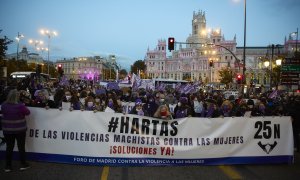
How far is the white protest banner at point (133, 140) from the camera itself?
8117mm

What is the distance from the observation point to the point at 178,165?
8289 millimetres

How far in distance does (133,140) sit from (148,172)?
0.99m

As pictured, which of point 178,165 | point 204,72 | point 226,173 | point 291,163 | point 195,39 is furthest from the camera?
point 195,39

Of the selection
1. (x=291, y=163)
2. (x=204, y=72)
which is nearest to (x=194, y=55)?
(x=204, y=72)

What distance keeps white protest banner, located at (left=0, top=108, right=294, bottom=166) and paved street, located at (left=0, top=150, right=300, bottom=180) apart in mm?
250

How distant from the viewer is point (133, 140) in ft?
27.0

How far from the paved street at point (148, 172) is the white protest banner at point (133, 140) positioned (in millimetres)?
250

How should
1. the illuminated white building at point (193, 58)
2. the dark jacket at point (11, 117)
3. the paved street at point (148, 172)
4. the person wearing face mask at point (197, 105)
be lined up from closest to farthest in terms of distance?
the paved street at point (148, 172)
the dark jacket at point (11, 117)
the person wearing face mask at point (197, 105)
the illuminated white building at point (193, 58)

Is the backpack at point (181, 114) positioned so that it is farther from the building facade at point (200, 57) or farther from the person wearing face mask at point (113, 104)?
the building facade at point (200, 57)

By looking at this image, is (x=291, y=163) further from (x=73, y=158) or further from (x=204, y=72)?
(x=204, y=72)

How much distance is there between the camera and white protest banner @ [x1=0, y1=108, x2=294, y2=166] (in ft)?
26.6

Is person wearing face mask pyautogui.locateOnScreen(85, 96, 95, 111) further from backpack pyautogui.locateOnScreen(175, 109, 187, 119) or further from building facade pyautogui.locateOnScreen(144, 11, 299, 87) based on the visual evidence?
building facade pyautogui.locateOnScreen(144, 11, 299, 87)

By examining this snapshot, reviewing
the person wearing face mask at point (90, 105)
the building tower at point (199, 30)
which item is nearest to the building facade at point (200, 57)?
the building tower at point (199, 30)

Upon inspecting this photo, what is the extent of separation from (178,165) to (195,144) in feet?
2.30
